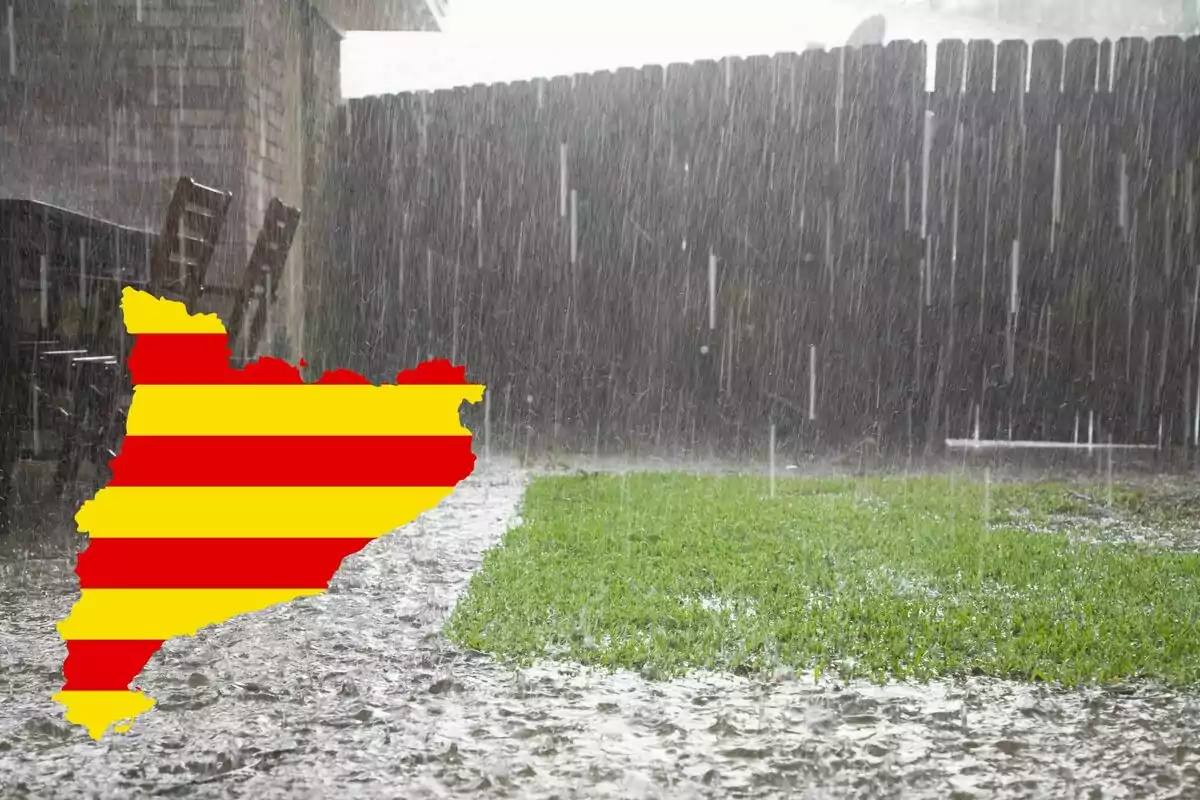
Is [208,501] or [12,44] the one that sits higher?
[12,44]

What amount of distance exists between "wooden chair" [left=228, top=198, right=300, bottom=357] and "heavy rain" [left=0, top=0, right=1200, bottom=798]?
0.09ft

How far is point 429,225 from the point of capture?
270 inches

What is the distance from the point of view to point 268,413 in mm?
3697

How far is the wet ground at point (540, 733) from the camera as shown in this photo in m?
1.67

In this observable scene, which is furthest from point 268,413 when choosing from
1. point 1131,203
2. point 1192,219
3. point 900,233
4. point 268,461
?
point 1192,219

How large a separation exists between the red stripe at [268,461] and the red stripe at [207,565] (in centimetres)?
23

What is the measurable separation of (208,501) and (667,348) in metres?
4.00

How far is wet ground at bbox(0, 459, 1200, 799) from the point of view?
167 centimetres

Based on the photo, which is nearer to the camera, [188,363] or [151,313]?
[188,363]

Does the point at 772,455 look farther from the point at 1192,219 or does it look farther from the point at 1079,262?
the point at 1192,219

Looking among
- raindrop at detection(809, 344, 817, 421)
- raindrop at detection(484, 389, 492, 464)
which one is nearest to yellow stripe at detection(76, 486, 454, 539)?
raindrop at detection(484, 389, 492, 464)

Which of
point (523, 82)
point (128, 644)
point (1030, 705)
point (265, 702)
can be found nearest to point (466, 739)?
point (265, 702)

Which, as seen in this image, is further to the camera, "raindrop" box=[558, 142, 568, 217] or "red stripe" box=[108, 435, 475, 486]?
"raindrop" box=[558, 142, 568, 217]

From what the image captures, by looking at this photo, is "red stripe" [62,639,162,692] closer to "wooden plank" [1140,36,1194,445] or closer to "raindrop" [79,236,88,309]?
"raindrop" [79,236,88,309]
